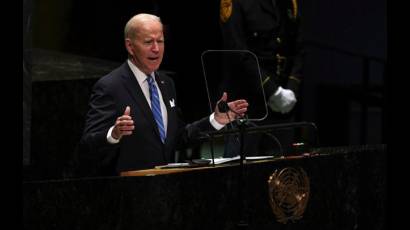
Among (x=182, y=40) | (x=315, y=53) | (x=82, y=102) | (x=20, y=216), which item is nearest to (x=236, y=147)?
(x=82, y=102)

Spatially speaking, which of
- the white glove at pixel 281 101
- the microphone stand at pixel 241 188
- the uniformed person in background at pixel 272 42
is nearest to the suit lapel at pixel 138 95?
the microphone stand at pixel 241 188

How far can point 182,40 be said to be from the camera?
647 centimetres

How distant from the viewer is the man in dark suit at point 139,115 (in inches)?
166

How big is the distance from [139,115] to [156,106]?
0.54ft

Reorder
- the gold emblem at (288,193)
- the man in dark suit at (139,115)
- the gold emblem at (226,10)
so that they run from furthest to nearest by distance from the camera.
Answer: the gold emblem at (226,10) < the man in dark suit at (139,115) < the gold emblem at (288,193)

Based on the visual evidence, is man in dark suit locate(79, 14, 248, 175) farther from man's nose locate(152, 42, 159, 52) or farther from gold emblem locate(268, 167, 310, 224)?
gold emblem locate(268, 167, 310, 224)

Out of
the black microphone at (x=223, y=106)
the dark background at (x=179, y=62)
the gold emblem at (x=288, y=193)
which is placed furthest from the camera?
the dark background at (x=179, y=62)

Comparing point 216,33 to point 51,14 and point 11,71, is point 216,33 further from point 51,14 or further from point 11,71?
point 11,71

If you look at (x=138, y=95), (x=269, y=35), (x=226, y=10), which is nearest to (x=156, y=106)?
(x=138, y=95)

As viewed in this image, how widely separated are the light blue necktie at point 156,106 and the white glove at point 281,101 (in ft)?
3.34

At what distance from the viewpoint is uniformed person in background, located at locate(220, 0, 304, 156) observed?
208 inches

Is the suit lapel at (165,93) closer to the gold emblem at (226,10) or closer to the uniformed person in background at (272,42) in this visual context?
the uniformed person in background at (272,42)

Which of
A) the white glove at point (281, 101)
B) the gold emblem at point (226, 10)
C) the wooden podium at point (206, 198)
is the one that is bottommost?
the wooden podium at point (206, 198)

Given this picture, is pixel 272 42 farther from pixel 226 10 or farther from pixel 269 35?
pixel 226 10
